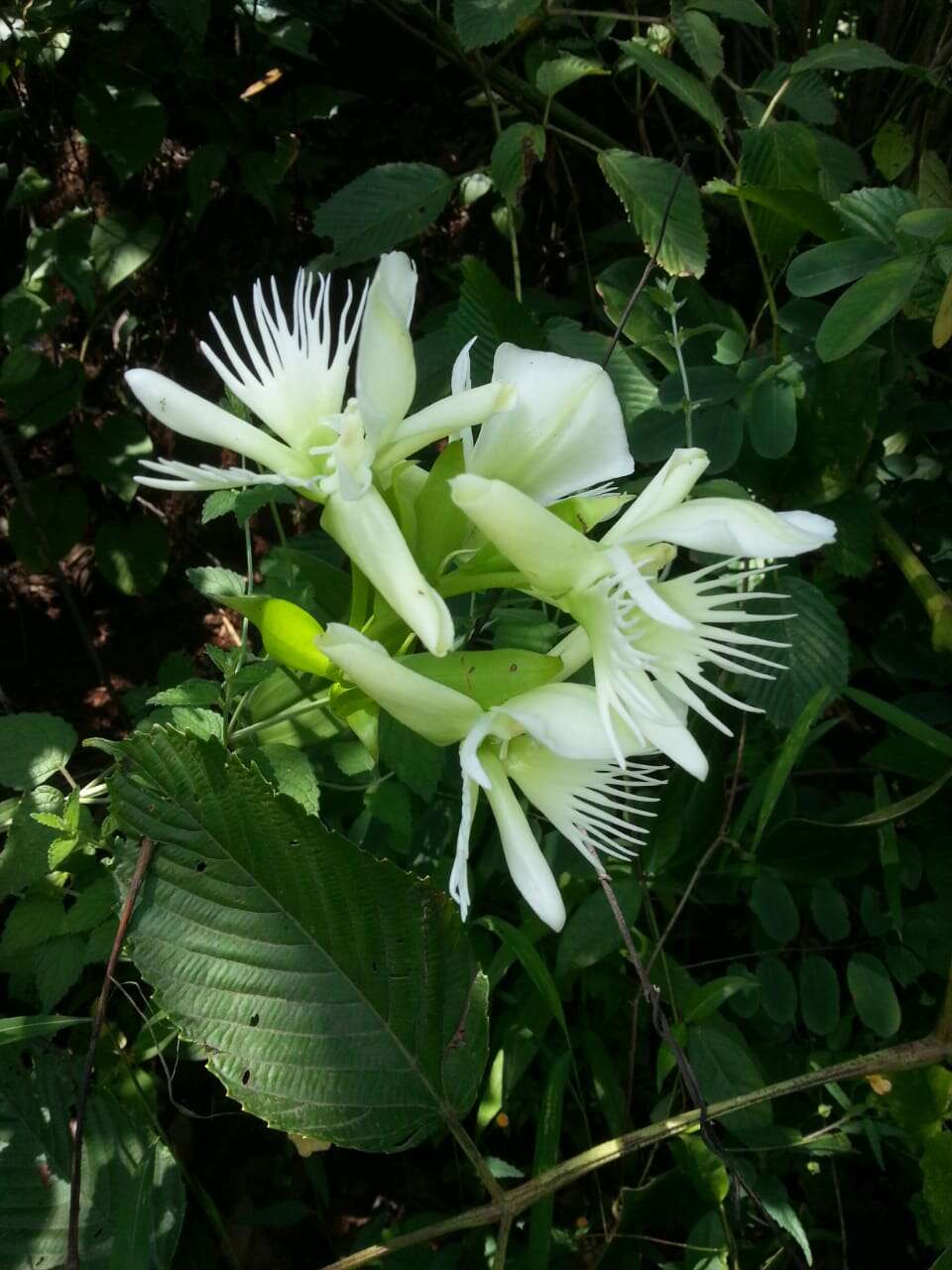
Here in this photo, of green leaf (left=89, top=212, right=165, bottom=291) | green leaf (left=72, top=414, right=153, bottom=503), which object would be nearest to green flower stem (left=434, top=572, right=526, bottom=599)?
green leaf (left=72, top=414, right=153, bottom=503)

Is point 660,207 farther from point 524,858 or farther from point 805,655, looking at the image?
point 524,858

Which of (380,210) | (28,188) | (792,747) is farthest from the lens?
(28,188)

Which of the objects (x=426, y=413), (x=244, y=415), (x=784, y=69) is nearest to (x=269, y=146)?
(x=784, y=69)

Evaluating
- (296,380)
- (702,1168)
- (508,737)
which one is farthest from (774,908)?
(296,380)

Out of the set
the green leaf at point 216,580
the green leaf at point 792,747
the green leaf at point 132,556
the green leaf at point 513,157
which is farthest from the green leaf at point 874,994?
the green leaf at point 132,556

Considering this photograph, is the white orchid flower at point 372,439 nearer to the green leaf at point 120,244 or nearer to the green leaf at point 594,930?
the green leaf at point 594,930

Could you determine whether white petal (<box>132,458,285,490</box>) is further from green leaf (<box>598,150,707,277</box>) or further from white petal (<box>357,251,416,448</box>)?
green leaf (<box>598,150,707,277</box>)
